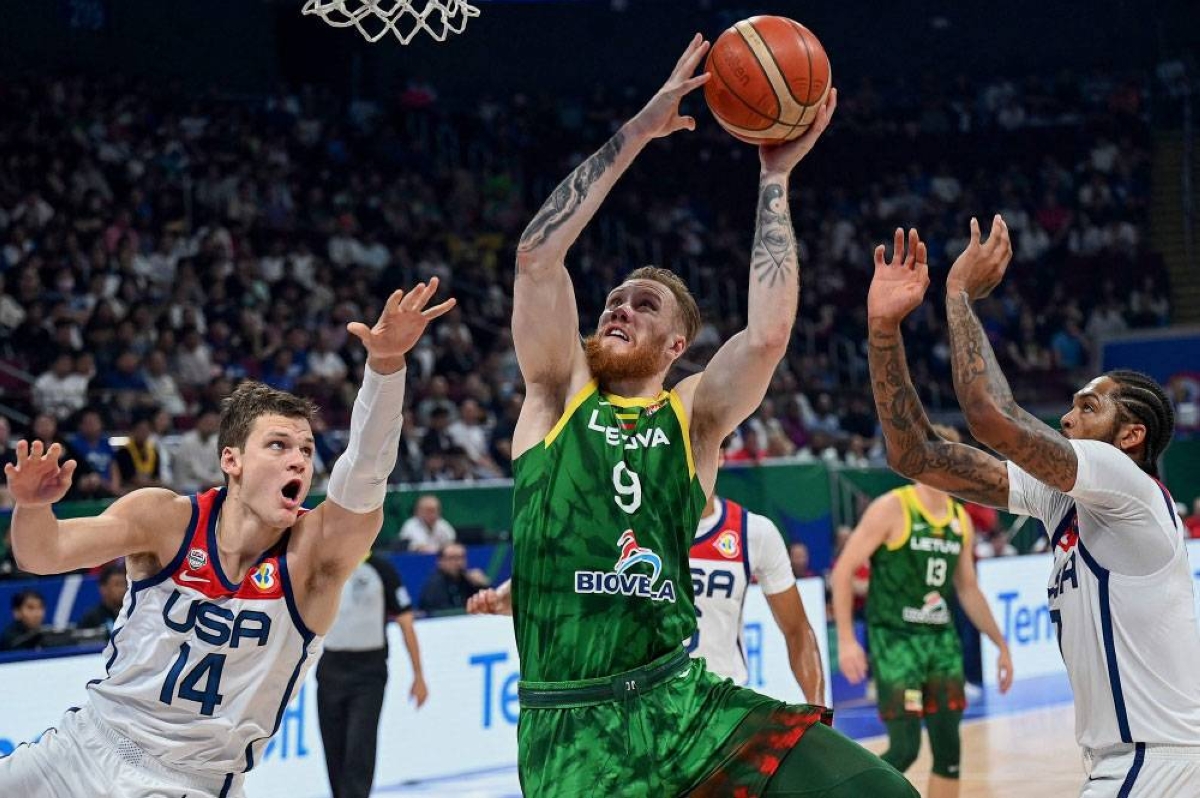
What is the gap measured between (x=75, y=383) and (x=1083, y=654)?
1105 cm

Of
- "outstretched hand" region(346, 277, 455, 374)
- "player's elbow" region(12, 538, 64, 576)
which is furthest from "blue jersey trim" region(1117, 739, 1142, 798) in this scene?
"player's elbow" region(12, 538, 64, 576)

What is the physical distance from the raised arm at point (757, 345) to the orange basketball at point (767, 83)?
0.29 metres

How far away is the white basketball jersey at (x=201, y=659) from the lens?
4227 millimetres

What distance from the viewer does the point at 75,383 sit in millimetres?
13680

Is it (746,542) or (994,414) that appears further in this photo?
(746,542)

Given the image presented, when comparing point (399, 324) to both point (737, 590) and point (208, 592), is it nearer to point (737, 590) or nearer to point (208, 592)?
point (208, 592)

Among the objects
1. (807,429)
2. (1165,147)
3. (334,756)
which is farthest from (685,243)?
(334,756)

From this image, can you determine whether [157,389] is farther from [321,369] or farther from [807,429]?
[807,429]

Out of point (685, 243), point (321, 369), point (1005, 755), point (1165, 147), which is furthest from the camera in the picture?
point (1165, 147)

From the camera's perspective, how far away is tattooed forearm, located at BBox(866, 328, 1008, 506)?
4.42m

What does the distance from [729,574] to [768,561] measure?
1.03 feet

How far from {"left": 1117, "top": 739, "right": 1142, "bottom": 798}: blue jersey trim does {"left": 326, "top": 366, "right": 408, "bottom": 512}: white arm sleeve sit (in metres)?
2.24

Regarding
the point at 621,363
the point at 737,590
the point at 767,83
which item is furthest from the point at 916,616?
the point at 621,363

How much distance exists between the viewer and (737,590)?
6.90m
